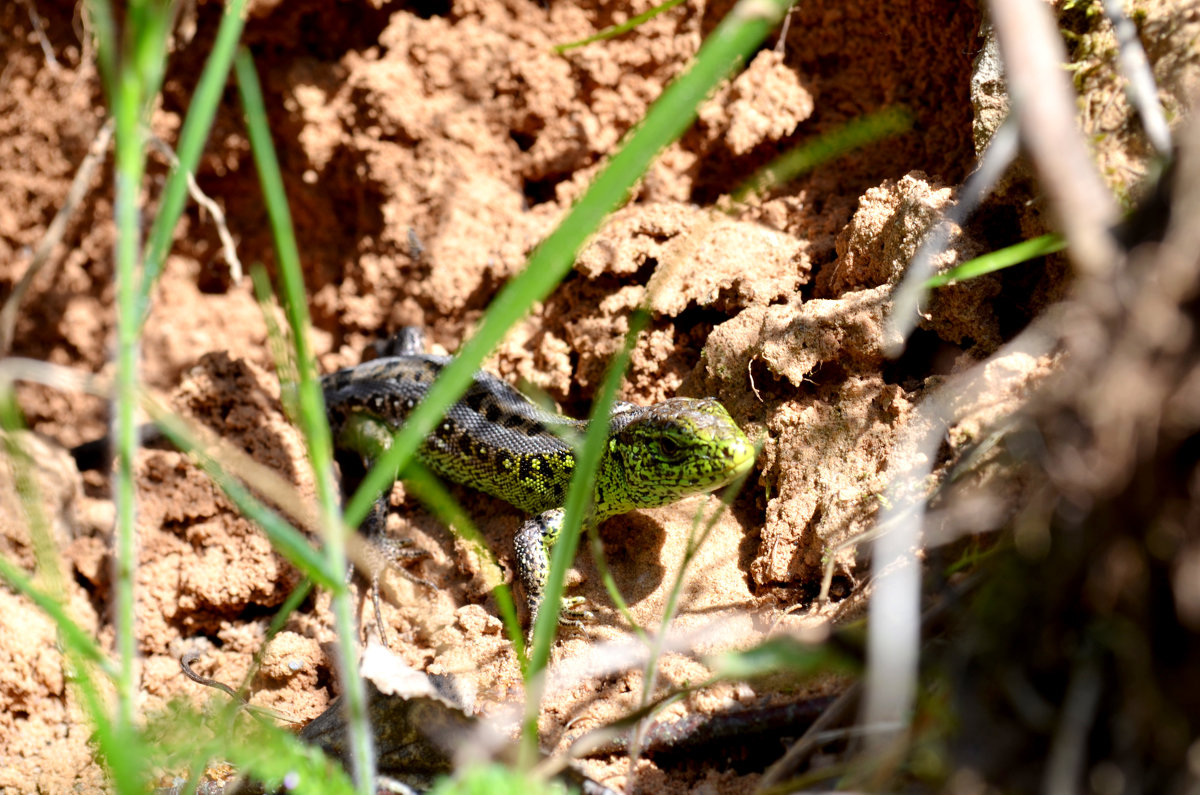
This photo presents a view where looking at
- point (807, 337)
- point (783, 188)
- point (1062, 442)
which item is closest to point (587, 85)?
point (783, 188)

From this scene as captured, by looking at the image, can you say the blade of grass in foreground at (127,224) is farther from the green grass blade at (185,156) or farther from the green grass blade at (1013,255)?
the green grass blade at (1013,255)

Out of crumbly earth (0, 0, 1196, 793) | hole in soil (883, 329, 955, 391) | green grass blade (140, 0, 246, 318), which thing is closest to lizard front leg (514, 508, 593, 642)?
crumbly earth (0, 0, 1196, 793)

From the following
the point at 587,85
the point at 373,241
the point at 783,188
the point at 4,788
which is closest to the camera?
the point at 4,788

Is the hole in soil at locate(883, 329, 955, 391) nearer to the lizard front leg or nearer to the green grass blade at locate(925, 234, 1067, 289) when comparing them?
the green grass blade at locate(925, 234, 1067, 289)

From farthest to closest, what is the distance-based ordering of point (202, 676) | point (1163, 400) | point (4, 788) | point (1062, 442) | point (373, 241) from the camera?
point (373, 241)
point (202, 676)
point (4, 788)
point (1062, 442)
point (1163, 400)

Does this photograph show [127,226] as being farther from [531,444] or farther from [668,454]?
[531,444]

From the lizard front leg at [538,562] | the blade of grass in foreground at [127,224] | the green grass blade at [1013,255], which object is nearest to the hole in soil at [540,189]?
the lizard front leg at [538,562]

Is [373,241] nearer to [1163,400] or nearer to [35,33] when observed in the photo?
[35,33]

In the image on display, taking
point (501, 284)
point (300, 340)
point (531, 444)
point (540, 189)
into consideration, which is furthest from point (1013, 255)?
point (540, 189)
